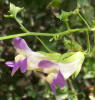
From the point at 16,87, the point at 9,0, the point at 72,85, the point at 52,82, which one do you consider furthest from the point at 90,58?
the point at 52,82

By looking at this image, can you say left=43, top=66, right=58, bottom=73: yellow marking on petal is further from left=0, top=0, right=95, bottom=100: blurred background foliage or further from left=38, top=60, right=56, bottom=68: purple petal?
left=0, top=0, right=95, bottom=100: blurred background foliage

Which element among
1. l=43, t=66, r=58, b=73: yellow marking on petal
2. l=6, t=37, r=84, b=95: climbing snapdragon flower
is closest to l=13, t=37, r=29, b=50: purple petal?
l=6, t=37, r=84, b=95: climbing snapdragon flower

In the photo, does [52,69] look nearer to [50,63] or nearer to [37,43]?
[50,63]

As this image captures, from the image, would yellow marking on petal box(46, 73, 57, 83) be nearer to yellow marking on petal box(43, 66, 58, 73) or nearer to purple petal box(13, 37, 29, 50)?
yellow marking on petal box(43, 66, 58, 73)

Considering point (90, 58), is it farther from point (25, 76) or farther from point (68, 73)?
point (68, 73)

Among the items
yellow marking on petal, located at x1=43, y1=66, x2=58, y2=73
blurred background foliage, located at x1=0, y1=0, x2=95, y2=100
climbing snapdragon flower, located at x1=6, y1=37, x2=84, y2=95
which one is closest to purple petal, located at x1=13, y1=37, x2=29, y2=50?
climbing snapdragon flower, located at x1=6, y1=37, x2=84, y2=95

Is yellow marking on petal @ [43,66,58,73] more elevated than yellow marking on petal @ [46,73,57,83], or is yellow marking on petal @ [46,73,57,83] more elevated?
yellow marking on petal @ [43,66,58,73]

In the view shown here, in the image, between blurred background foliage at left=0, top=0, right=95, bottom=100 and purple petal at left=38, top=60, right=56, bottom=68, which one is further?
blurred background foliage at left=0, top=0, right=95, bottom=100

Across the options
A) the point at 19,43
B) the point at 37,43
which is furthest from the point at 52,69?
the point at 37,43
